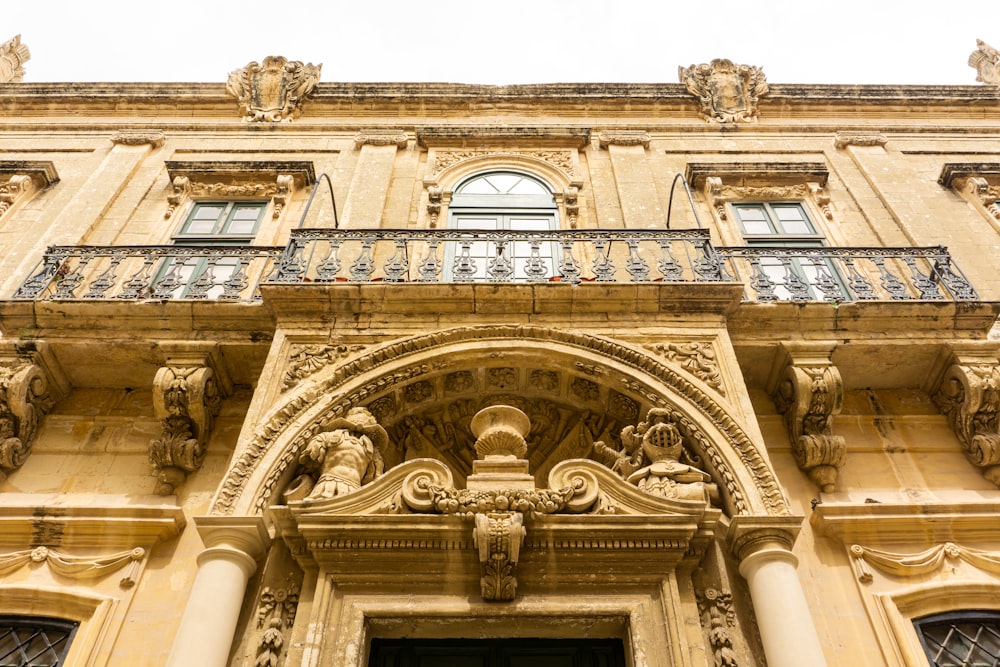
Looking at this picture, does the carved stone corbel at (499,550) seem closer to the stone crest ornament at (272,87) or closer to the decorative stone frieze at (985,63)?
the stone crest ornament at (272,87)

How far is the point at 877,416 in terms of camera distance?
622 cm

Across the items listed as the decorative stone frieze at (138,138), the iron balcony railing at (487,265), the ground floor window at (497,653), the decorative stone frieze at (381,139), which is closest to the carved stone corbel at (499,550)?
the ground floor window at (497,653)

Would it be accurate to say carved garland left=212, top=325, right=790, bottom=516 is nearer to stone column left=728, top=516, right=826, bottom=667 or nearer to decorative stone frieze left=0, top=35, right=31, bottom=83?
stone column left=728, top=516, right=826, bottom=667

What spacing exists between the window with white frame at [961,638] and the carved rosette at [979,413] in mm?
1279

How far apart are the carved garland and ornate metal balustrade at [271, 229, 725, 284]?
0.60 m

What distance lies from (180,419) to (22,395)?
4.38 feet

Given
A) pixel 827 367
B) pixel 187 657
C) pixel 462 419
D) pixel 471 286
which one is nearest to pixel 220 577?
pixel 187 657

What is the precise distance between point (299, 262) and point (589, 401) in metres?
2.93

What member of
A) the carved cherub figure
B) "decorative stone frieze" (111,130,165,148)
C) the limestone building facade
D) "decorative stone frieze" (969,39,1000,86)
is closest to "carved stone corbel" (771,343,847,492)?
the limestone building facade

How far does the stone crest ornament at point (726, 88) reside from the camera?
10.4 meters

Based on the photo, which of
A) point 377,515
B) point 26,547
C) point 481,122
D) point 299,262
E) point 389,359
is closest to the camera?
point 377,515

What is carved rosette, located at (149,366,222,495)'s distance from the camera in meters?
5.64

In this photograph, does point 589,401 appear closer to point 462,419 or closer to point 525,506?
point 462,419

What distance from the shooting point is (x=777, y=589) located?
14.1 ft
